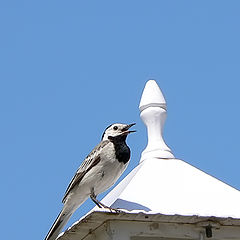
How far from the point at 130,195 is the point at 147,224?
13.5 inches

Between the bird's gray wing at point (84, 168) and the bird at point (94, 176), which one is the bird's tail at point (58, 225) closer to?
the bird at point (94, 176)

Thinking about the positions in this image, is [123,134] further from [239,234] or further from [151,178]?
[239,234]

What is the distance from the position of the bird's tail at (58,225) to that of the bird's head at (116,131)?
81 cm

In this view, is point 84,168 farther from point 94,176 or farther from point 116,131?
point 116,131

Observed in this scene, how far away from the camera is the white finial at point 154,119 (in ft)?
25.7

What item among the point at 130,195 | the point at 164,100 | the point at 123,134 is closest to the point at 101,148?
the point at 123,134

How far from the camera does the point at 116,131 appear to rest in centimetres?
886

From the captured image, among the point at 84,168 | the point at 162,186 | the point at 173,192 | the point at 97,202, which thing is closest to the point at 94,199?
the point at 97,202

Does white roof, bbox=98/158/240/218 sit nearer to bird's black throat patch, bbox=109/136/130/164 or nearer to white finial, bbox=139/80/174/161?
white finial, bbox=139/80/174/161

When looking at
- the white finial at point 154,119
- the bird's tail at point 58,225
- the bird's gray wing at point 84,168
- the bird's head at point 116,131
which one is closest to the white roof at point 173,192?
the white finial at point 154,119

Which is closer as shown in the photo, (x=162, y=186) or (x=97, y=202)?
(x=162, y=186)

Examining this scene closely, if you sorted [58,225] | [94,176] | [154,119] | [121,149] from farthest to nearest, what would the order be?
[121,149]
[94,176]
[58,225]
[154,119]

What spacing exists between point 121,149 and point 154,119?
0.85 meters

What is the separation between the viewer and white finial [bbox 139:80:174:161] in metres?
7.83
